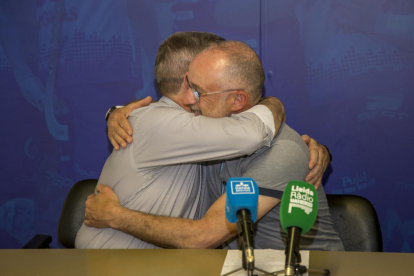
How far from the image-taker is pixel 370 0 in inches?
100.0

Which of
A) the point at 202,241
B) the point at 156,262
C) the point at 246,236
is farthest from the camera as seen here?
the point at 202,241

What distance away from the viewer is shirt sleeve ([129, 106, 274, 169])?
157 centimetres

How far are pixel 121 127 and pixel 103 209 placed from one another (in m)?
0.38

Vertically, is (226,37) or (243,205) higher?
(226,37)

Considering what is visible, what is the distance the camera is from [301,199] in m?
1.04

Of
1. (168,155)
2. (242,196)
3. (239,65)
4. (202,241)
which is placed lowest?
(202,241)

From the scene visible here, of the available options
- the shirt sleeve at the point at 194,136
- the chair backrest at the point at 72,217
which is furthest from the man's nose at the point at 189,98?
the chair backrest at the point at 72,217

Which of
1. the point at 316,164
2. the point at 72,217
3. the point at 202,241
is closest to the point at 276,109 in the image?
the point at 316,164

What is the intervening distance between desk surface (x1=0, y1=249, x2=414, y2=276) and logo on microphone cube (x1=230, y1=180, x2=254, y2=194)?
0.38 m

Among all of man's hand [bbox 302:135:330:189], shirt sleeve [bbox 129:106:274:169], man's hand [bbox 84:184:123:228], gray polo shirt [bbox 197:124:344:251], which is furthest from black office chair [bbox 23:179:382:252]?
shirt sleeve [bbox 129:106:274:169]

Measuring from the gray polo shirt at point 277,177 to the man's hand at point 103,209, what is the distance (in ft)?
1.34

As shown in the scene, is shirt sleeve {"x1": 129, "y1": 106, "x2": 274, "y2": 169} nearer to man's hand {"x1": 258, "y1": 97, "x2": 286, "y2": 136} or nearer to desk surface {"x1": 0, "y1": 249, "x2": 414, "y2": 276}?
man's hand {"x1": 258, "y1": 97, "x2": 286, "y2": 136}

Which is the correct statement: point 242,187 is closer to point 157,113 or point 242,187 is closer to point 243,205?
point 243,205

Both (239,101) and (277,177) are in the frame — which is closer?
(277,177)
